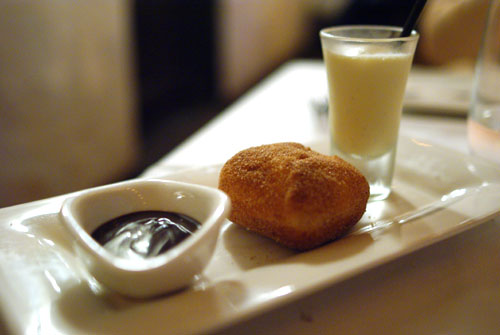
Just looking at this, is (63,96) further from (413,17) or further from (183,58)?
(183,58)

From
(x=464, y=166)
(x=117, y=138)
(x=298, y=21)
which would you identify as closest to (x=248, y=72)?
(x=298, y=21)

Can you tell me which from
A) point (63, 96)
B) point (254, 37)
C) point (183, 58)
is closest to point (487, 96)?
point (63, 96)

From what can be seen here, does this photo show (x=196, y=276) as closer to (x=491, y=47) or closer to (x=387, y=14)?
(x=491, y=47)

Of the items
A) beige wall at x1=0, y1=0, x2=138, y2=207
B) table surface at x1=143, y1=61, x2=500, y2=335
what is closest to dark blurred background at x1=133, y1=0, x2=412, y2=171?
beige wall at x1=0, y1=0, x2=138, y2=207

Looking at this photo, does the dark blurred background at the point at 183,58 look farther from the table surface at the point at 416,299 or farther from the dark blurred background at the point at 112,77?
the table surface at the point at 416,299

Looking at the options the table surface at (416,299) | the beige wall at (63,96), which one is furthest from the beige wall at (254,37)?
the table surface at (416,299)

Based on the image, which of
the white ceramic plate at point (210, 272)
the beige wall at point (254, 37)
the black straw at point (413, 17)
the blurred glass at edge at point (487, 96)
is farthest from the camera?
the beige wall at point (254, 37)
